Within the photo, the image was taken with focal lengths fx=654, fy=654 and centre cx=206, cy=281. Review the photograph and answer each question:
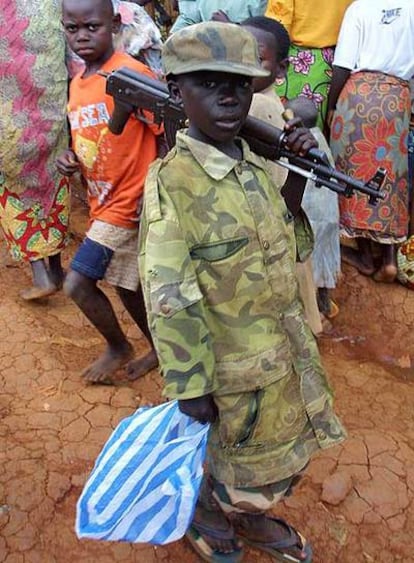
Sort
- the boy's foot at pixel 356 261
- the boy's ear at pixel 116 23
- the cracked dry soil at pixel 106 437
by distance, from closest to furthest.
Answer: the cracked dry soil at pixel 106 437 → the boy's ear at pixel 116 23 → the boy's foot at pixel 356 261

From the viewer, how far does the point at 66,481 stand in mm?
2426

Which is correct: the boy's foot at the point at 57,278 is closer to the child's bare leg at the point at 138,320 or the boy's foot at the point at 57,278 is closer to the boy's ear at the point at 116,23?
the child's bare leg at the point at 138,320

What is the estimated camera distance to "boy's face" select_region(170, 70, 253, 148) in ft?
4.90

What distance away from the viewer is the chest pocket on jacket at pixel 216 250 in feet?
5.20

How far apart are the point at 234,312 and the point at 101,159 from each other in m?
1.18

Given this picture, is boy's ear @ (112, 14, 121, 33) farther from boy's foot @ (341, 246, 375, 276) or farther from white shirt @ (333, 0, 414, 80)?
boy's foot @ (341, 246, 375, 276)

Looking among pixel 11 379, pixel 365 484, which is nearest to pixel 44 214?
pixel 11 379

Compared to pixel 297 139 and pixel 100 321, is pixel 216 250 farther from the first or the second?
pixel 100 321

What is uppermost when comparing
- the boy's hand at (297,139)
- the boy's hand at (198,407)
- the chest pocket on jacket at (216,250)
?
the boy's hand at (297,139)

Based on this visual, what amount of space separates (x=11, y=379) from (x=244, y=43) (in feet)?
6.71

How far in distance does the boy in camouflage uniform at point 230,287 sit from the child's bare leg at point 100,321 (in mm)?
1041

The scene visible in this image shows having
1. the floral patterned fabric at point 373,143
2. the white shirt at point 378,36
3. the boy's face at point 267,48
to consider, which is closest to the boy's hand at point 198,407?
the boy's face at point 267,48

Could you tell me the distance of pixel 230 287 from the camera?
5.33 feet

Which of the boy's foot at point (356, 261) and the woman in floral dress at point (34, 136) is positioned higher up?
the woman in floral dress at point (34, 136)
